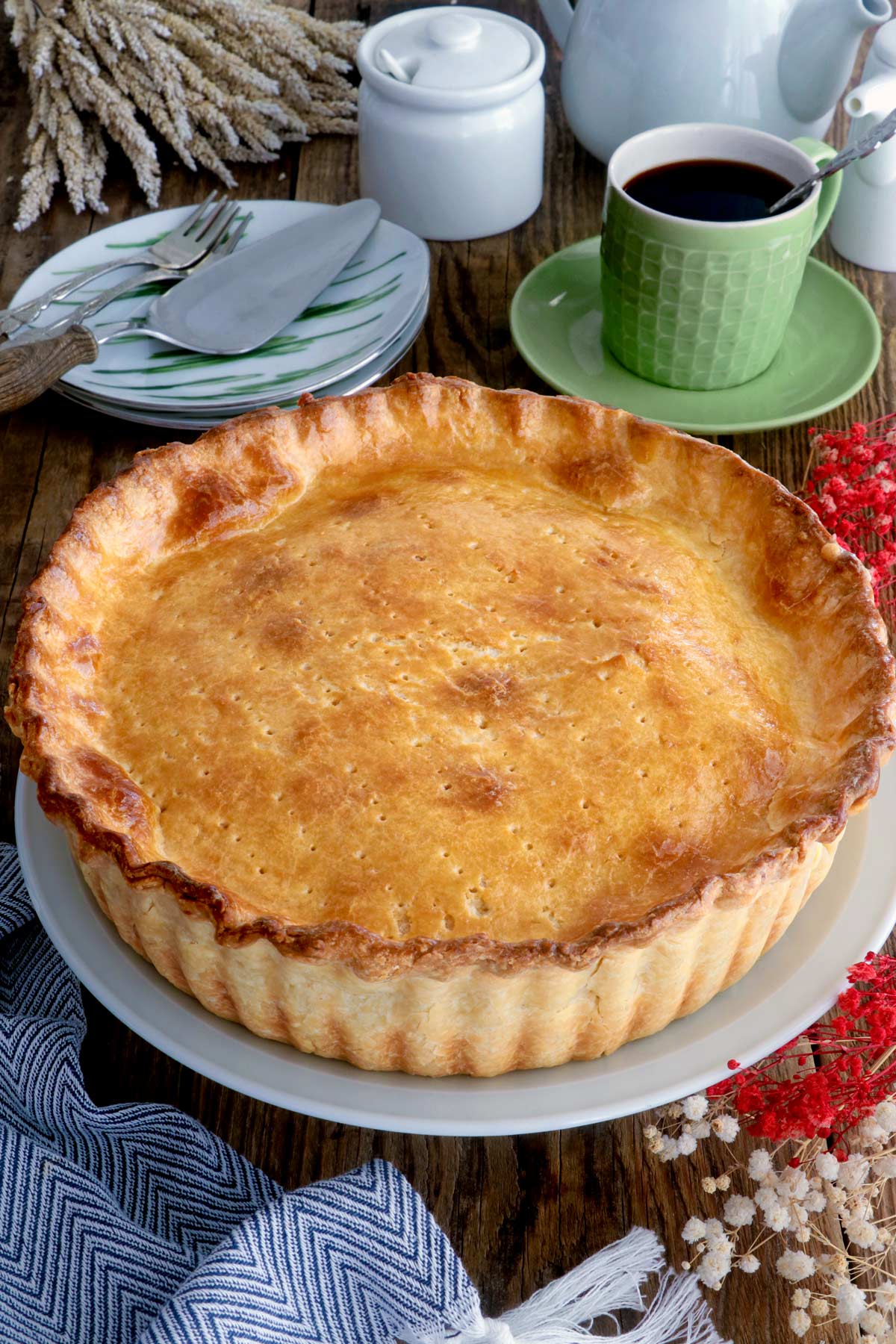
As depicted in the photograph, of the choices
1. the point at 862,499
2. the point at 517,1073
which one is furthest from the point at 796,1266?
the point at 862,499

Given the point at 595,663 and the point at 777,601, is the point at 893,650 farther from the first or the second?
the point at 595,663

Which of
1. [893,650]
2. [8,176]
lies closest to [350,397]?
[893,650]

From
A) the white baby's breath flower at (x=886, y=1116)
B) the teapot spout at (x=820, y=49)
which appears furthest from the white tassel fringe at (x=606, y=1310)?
the teapot spout at (x=820, y=49)

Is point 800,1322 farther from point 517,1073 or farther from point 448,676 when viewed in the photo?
point 448,676

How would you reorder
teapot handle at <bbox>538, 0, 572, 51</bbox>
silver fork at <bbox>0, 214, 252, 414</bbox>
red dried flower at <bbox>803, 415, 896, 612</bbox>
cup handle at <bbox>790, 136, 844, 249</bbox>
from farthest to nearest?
teapot handle at <bbox>538, 0, 572, 51</bbox> < cup handle at <bbox>790, 136, 844, 249</bbox> < silver fork at <bbox>0, 214, 252, 414</bbox> < red dried flower at <bbox>803, 415, 896, 612</bbox>

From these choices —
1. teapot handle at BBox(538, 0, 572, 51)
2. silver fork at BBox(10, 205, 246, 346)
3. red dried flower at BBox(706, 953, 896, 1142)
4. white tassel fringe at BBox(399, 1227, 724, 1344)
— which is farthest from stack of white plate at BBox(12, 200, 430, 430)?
Result: white tassel fringe at BBox(399, 1227, 724, 1344)

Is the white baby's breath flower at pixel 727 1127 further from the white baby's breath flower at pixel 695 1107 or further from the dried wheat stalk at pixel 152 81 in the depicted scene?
the dried wheat stalk at pixel 152 81

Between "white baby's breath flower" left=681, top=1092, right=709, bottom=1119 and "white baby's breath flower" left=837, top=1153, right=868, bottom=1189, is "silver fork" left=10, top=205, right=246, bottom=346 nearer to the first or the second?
"white baby's breath flower" left=681, top=1092, right=709, bottom=1119
